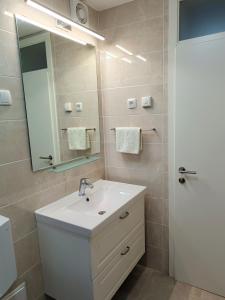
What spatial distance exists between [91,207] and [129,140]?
0.67 meters

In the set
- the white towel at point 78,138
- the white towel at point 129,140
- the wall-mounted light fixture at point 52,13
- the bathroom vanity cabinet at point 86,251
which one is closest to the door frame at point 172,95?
the white towel at point 129,140

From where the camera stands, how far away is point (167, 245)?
1992 millimetres

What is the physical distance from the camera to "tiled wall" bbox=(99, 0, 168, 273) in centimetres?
179

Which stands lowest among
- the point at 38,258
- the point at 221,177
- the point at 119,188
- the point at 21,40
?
the point at 38,258

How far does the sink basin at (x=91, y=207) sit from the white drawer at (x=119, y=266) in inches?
12.2

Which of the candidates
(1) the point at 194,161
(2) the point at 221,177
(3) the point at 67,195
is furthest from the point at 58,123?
(2) the point at 221,177

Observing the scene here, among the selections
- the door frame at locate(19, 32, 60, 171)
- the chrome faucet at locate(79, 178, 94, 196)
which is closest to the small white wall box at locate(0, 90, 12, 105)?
the door frame at locate(19, 32, 60, 171)

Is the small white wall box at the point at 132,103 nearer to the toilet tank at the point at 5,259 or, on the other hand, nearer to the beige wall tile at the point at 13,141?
the beige wall tile at the point at 13,141

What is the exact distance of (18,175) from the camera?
1.38 metres

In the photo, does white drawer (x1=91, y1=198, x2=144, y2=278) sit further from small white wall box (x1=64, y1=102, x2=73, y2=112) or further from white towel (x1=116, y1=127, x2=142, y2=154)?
small white wall box (x1=64, y1=102, x2=73, y2=112)

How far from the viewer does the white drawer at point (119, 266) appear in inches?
55.3

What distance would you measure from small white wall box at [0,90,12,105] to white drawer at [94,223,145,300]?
48.2 inches

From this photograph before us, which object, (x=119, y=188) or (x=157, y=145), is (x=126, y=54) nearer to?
(x=157, y=145)

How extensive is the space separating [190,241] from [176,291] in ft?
1.45
